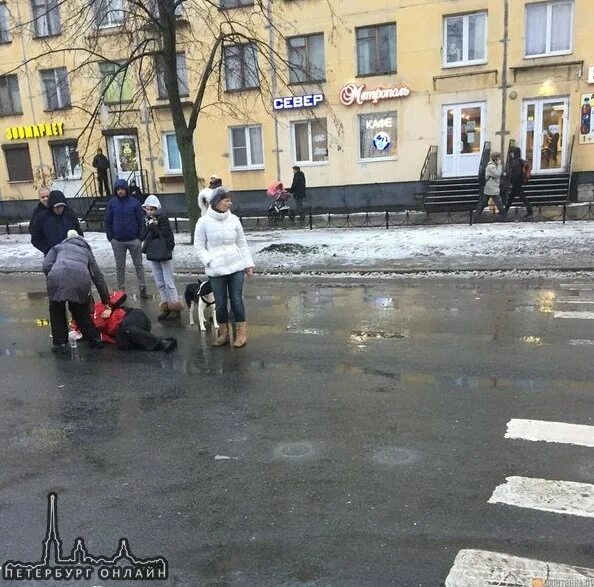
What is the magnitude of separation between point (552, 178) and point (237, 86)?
490 inches

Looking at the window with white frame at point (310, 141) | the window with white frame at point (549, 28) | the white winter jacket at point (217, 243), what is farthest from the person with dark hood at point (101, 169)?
the white winter jacket at point (217, 243)

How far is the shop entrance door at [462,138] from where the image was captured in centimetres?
2111

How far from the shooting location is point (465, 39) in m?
20.7

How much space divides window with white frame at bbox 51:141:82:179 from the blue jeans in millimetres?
22180

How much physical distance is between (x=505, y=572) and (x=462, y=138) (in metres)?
20.4

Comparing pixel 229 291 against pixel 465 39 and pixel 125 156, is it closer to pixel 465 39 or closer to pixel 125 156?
pixel 465 39

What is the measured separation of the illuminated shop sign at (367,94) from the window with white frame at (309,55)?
1.12 meters

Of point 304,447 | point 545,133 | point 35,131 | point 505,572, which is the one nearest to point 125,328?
point 304,447

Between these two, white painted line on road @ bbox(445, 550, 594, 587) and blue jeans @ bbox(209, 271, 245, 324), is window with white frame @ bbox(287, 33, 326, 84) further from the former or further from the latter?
white painted line on road @ bbox(445, 550, 594, 587)

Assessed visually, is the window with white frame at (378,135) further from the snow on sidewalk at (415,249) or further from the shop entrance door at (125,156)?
the shop entrance door at (125,156)

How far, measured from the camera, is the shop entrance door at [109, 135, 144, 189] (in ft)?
86.1

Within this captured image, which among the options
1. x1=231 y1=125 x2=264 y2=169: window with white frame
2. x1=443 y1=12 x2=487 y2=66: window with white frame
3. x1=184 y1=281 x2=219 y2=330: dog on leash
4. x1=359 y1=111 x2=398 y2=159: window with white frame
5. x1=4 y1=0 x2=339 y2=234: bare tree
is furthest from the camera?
x1=231 y1=125 x2=264 y2=169: window with white frame

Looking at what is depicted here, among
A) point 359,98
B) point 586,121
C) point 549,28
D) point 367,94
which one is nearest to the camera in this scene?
point 586,121

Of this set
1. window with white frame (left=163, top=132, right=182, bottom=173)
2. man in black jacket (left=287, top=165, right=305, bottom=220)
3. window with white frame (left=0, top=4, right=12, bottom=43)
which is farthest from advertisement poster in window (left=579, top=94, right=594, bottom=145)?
window with white frame (left=0, top=4, right=12, bottom=43)
